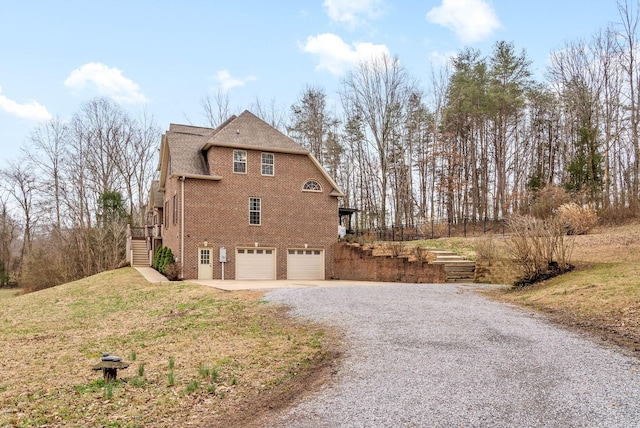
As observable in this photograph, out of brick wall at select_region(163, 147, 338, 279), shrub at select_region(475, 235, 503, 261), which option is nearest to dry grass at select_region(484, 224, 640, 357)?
shrub at select_region(475, 235, 503, 261)

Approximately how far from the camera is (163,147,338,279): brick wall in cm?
2138

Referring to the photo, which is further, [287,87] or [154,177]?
[154,177]

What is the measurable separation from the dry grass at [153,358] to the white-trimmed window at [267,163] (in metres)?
9.06

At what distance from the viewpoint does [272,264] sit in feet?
74.8

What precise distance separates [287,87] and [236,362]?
33.5m

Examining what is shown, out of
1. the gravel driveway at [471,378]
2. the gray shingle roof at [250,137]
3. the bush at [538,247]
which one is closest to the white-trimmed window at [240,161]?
the gray shingle roof at [250,137]

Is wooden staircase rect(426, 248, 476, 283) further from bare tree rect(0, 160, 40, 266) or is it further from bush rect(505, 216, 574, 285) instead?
bare tree rect(0, 160, 40, 266)

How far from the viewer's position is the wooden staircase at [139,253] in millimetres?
29625

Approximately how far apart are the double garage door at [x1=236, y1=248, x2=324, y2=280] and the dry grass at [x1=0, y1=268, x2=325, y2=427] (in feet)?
22.1

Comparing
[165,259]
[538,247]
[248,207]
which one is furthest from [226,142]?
[538,247]

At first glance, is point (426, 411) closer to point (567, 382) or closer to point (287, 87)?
point (567, 382)

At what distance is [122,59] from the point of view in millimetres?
22547

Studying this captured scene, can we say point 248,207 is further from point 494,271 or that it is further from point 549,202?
point 549,202

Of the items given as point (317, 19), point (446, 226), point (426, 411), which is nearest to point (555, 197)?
point (446, 226)
